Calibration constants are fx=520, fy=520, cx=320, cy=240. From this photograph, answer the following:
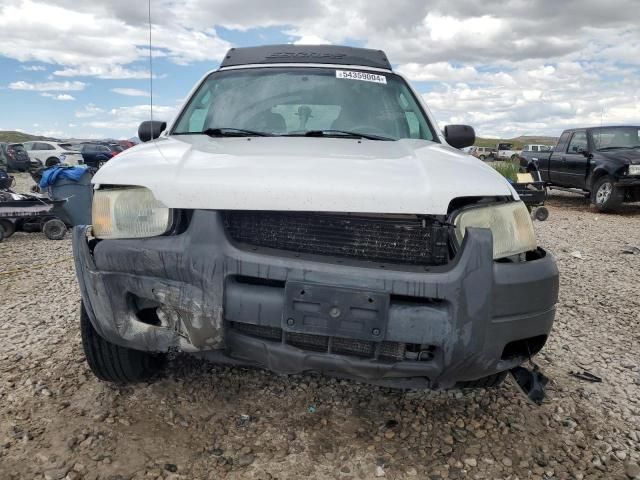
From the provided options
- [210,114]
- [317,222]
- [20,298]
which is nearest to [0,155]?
[20,298]

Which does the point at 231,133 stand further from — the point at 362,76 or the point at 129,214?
the point at 362,76

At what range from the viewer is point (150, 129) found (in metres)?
3.51

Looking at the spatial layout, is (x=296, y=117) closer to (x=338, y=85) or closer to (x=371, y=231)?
(x=338, y=85)

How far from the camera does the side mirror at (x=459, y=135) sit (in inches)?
136

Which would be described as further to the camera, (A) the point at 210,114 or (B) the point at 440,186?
(A) the point at 210,114

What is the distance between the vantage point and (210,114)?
10.7 feet

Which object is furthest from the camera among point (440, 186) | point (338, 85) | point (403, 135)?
point (338, 85)

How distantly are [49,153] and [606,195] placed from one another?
2239cm

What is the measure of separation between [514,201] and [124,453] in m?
1.89

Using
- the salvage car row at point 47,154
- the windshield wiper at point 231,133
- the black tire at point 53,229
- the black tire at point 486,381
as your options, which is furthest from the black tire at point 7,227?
the salvage car row at point 47,154

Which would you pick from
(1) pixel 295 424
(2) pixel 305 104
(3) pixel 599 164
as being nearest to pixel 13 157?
(3) pixel 599 164

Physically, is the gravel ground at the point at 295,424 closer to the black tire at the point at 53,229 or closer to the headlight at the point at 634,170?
the black tire at the point at 53,229

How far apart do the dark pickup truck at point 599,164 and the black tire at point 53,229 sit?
33.2 ft

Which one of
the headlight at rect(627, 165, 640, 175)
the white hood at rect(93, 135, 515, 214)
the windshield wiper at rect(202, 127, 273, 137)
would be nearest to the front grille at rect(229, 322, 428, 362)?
the white hood at rect(93, 135, 515, 214)
